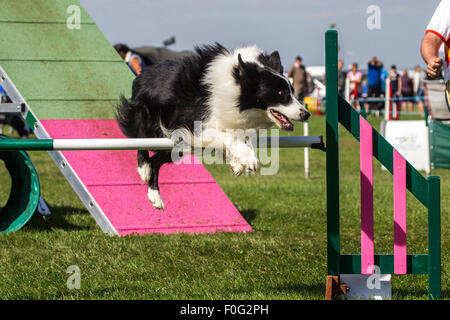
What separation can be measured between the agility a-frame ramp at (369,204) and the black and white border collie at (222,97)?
41 centimetres

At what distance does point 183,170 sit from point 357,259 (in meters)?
3.09

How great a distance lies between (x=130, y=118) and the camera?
16.1 ft

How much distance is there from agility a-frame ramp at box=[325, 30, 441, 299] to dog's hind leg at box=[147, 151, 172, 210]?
4.76 ft

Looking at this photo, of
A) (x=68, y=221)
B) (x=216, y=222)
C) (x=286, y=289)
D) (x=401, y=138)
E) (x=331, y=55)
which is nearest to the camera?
(x=331, y=55)

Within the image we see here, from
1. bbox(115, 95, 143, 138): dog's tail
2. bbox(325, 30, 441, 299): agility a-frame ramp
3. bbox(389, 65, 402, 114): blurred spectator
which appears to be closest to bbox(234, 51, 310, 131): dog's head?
bbox(325, 30, 441, 299): agility a-frame ramp

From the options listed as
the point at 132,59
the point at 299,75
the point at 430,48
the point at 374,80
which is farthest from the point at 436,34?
the point at 374,80

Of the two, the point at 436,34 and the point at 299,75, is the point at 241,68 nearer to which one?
the point at 436,34

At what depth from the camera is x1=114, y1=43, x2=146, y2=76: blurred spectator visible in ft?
28.3

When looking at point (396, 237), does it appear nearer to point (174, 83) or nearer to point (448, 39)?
point (448, 39)

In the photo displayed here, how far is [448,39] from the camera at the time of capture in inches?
159

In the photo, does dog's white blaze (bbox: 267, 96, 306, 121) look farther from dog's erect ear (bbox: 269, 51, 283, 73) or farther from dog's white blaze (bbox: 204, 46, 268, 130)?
dog's erect ear (bbox: 269, 51, 283, 73)

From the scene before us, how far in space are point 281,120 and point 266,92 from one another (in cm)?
19

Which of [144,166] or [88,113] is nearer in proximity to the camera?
[144,166]

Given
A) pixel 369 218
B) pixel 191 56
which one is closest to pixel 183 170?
pixel 191 56
